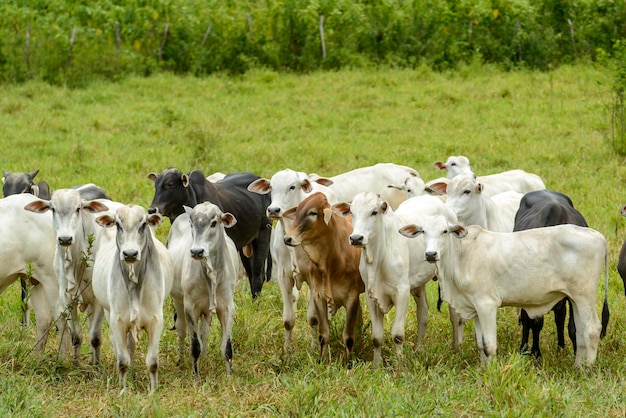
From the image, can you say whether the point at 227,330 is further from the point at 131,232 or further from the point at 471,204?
the point at 471,204

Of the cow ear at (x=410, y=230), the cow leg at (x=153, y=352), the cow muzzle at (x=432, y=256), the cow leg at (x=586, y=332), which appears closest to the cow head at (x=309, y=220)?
the cow ear at (x=410, y=230)

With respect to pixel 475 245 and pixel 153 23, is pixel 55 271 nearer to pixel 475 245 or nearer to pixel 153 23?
pixel 475 245

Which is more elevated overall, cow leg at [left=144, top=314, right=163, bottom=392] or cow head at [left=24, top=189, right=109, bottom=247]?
cow head at [left=24, top=189, right=109, bottom=247]

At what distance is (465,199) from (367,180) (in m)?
2.53

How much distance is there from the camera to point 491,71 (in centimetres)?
1914

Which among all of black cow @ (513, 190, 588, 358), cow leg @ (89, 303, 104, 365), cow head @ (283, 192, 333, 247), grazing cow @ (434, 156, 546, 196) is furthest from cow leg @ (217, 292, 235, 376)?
grazing cow @ (434, 156, 546, 196)

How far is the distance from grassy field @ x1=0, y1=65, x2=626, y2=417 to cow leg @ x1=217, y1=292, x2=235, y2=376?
15cm

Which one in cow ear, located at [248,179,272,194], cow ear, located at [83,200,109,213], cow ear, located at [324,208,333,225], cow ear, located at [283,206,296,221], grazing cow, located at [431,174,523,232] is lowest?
grazing cow, located at [431,174,523,232]

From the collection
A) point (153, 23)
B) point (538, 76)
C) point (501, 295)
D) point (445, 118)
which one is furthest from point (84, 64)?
point (501, 295)

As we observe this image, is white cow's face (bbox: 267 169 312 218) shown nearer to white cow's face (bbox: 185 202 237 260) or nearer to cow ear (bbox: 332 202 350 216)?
cow ear (bbox: 332 202 350 216)

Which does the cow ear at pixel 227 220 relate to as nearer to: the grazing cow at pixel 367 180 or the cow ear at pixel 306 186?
the cow ear at pixel 306 186

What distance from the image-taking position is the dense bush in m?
19.8

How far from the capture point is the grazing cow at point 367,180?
10.7m

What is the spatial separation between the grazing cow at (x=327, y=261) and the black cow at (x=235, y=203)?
1336 mm
